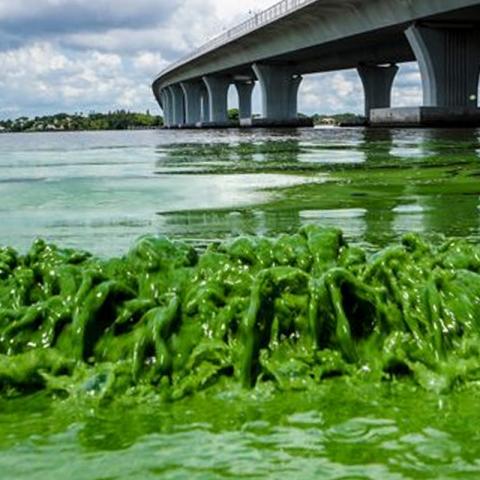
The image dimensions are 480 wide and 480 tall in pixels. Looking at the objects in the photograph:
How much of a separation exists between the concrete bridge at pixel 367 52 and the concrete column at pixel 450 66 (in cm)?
5

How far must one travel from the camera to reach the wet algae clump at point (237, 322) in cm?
385

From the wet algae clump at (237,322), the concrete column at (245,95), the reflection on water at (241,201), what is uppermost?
the concrete column at (245,95)

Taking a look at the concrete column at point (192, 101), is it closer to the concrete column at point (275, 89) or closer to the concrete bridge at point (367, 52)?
the concrete bridge at point (367, 52)

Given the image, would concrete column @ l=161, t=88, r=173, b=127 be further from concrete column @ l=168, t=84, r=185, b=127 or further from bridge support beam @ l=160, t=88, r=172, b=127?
concrete column @ l=168, t=84, r=185, b=127

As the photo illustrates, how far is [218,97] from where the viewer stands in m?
96.4

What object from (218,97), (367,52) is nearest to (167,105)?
(218,97)

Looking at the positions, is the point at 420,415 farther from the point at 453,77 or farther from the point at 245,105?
the point at 245,105

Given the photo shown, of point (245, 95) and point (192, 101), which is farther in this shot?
point (192, 101)

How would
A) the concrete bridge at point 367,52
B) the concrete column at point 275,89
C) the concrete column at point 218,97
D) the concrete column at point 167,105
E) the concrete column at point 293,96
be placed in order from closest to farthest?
the concrete bridge at point 367,52, the concrete column at point 275,89, the concrete column at point 293,96, the concrete column at point 218,97, the concrete column at point 167,105

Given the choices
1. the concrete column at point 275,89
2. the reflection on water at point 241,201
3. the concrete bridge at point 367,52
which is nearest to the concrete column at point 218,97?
the concrete bridge at point 367,52

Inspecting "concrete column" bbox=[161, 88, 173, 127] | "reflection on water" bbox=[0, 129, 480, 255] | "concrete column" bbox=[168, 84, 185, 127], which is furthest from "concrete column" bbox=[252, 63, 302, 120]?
"reflection on water" bbox=[0, 129, 480, 255]

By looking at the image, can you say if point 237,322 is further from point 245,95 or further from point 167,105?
point 167,105

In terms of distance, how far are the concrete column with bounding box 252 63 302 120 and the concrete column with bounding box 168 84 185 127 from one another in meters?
40.8

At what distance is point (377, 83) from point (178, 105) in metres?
46.6
